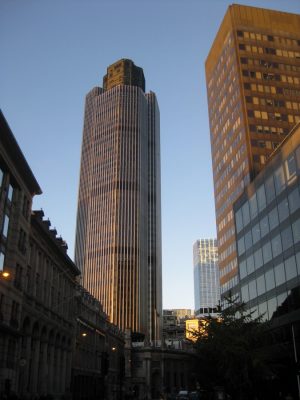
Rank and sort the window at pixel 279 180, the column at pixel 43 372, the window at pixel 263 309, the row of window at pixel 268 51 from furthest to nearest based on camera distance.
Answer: the row of window at pixel 268 51
the window at pixel 263 309
the window at pixel 279 180
the column at pixel 43 372

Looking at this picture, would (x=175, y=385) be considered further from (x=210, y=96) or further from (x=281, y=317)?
(x=281, y=317)

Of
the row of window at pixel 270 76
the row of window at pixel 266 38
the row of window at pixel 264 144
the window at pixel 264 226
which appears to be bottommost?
the window at pixel 264 226

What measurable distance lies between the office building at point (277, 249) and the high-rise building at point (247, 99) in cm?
2889

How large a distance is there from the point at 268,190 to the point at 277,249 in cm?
774

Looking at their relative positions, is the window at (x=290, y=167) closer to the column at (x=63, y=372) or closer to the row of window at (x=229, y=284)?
the column at (x=63, y=372)

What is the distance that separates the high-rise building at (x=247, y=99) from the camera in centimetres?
9300

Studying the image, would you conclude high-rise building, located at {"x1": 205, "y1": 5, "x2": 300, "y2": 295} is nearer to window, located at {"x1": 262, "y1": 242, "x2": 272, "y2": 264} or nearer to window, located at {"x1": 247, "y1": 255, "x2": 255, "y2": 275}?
window, located at {"x1": 247, "y1": 255, "x2": 255, "y2": 275}

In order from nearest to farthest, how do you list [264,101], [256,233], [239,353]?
[239,353], [256,233], [264,101]

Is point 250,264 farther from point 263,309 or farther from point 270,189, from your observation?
point 270,189

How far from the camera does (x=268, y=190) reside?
57.2 metres

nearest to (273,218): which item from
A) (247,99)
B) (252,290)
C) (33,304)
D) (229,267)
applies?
(252,290)

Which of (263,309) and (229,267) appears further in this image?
(229,267)

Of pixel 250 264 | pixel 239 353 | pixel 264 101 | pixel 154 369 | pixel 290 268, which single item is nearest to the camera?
pixel 239 353

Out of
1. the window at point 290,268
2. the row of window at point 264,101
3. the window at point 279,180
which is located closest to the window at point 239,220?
the window at point 279,180
